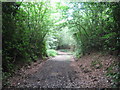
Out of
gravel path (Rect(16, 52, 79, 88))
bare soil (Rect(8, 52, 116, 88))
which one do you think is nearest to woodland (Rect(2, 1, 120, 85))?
bare soil (Rect(8, 52, 116, 88))

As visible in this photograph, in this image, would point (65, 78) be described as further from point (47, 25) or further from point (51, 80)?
point (47, 25)

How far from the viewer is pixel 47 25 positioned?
1116 cm

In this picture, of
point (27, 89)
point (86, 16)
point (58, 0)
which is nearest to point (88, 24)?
point (86, 16)

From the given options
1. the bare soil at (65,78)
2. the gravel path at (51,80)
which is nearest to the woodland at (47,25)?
the bare soil at (65,78)

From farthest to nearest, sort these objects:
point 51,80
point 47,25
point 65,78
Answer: point 47,25, point 65,78, point 51,80

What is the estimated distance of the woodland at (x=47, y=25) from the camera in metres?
3.96

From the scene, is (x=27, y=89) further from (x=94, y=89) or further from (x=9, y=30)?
(x=9, y=30)

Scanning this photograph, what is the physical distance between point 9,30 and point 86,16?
6.51 metres

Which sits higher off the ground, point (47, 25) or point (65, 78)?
point (47, 25)

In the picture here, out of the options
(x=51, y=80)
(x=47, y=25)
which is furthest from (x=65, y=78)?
(x=47, y=25)

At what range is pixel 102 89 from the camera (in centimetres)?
330

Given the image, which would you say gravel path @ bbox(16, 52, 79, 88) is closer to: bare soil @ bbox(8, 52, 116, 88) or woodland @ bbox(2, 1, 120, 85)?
bare soil @ bbox(8, 52, 116, 88)

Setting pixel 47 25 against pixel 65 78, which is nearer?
pixel 65 78

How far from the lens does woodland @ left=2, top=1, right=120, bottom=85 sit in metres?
3.96
